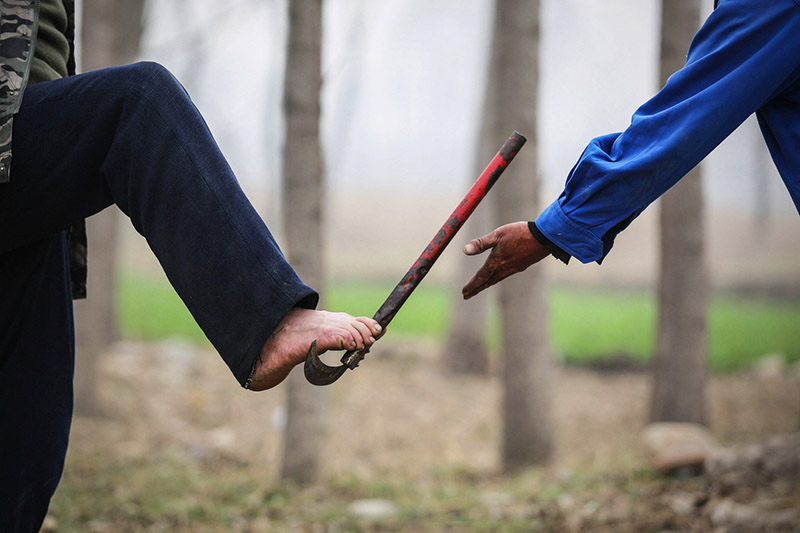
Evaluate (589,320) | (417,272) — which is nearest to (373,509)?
(417,272)

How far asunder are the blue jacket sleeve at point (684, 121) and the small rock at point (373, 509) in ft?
7.49

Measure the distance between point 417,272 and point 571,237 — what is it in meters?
0.35

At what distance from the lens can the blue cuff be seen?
1.68 metres

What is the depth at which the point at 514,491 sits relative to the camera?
4.01 meters

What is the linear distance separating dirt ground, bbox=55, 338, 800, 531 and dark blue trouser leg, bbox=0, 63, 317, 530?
2.11m

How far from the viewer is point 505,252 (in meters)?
1.79

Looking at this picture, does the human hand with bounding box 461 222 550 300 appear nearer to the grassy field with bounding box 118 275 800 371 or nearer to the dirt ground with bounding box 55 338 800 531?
the dirt ground with bounding box 55 338 800 531

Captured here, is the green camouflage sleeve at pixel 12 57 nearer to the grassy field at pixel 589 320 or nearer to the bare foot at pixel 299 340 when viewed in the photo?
the bare foot at pixel 299 340

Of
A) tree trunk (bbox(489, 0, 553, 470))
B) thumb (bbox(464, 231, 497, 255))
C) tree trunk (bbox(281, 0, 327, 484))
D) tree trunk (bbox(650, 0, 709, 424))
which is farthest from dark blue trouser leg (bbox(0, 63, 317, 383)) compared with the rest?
tree trunk (bbox(650, 0, 709, 424))

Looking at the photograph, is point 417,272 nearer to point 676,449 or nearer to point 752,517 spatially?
point 752,517

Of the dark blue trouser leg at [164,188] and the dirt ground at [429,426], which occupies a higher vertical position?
the dark blue trouser leg at [164,188]

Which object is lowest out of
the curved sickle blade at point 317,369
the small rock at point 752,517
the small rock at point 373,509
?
the small rock at point 373,509

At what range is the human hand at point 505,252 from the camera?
69.5 inches

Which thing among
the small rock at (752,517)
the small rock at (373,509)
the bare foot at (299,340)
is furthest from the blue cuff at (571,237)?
the small rock at (373,509)
